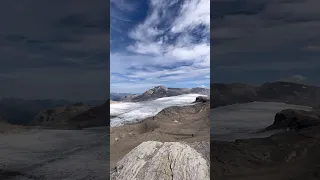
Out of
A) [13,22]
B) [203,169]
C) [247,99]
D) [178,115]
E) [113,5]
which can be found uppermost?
[113,5]

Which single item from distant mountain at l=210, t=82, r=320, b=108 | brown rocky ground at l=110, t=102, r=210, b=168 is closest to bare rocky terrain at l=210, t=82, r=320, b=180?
distant mountain at l=210, t=82, r=320, b=108

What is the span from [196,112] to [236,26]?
4.81 meters

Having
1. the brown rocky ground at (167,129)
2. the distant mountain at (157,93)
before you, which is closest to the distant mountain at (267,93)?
the brown rocky ground at (167,129)

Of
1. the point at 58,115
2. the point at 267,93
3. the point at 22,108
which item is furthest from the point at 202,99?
the point at 22,108

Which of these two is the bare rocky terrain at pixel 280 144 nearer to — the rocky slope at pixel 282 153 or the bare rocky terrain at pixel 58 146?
the rocky slope at pixel 282 153

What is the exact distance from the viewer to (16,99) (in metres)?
2.70

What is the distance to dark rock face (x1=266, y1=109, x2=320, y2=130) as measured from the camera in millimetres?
3000

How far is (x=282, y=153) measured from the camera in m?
3.08

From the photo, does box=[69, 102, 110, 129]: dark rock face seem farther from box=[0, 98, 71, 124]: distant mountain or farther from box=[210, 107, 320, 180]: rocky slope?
box=[210, 107, 320, 180]: rocky slope

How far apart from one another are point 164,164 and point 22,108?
2.50 meters

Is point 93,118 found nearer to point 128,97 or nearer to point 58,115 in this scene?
point 58,115

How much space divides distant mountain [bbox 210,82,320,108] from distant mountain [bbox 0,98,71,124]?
166 cm

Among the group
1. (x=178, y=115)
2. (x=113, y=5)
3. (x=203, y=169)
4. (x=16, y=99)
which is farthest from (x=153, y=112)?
(x=16, y=99)

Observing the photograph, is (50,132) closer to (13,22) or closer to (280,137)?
(13,22)
